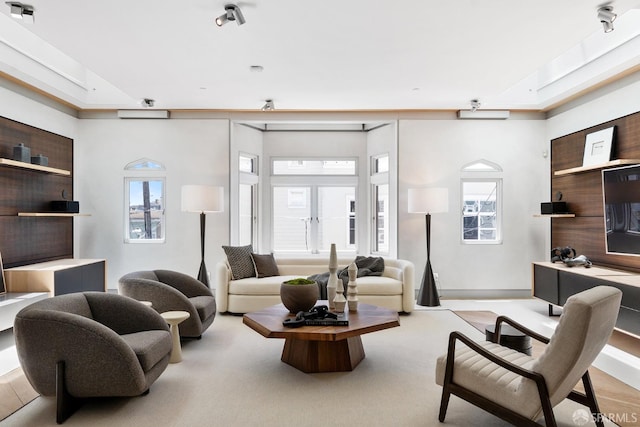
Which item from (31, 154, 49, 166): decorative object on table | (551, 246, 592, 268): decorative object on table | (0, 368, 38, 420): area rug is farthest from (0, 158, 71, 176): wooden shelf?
(551, 246, 592, 268): decorative object on table

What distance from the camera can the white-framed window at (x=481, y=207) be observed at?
639 cm

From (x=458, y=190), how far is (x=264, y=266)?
129 inches

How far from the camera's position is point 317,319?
3.31 meters

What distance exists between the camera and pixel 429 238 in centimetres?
581

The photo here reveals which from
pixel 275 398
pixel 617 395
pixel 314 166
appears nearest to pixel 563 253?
pixel 617 395

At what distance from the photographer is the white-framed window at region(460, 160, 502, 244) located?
21.0 feet

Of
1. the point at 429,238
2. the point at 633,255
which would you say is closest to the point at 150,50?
the point at 429,238

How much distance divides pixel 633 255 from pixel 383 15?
3.60m

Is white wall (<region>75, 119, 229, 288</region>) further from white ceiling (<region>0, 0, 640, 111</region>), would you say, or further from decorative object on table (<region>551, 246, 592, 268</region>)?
decorative object on table (<region>551, 246, 592, 268</region>)

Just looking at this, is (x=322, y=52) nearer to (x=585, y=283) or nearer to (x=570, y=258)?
(x=585, y=283)

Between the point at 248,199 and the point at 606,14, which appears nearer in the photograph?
the point at 606,14

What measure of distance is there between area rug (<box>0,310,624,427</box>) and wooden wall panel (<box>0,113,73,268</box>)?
118 inches

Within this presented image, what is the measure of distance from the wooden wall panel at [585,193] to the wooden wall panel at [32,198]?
731 cm

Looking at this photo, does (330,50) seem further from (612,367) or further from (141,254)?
(141,254)
